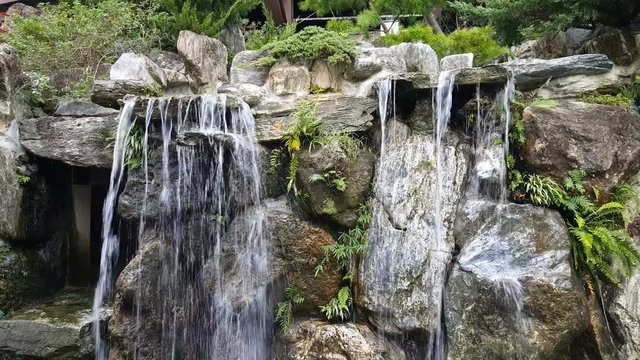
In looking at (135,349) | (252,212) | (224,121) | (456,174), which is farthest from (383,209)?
(135,349)

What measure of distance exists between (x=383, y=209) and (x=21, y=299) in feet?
17.9

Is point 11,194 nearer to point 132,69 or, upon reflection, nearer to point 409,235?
point 132,69

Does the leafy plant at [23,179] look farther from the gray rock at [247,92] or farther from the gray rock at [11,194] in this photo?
the gray rock at [247,92]

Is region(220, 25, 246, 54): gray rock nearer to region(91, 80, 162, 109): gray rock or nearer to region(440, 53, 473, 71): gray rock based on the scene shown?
region(91, 80, 162, 109): gray rock

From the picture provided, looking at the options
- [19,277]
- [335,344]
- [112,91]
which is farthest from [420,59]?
[19,277]

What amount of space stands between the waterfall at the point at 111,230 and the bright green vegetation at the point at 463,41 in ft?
Answer: 17.1

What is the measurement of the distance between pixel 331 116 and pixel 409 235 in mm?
1894

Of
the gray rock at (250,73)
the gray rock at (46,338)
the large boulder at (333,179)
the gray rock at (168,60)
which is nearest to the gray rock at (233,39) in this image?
the gray rock at (168,60)

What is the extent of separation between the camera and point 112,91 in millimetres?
6246

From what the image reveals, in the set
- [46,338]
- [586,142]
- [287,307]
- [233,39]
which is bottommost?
[46,338]

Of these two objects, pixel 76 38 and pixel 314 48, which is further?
pixel 76 38

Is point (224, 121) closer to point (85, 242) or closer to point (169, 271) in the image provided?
point (169, 271)

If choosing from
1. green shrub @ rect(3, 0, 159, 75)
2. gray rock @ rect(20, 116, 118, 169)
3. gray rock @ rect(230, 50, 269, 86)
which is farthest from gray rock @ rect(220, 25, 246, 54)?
gray rock @ rect(20, 116, 118, 169)

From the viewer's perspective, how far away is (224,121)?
227 inches
